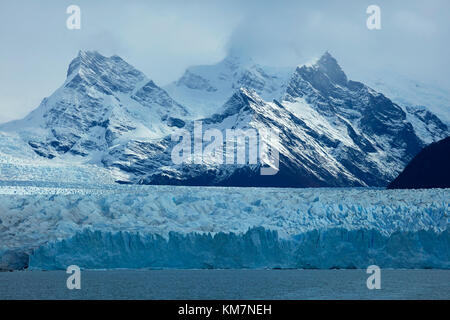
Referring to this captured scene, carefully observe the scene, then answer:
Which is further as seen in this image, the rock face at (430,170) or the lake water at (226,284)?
the rock face at (430,170)

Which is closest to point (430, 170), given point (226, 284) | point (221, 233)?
point (221, 233)

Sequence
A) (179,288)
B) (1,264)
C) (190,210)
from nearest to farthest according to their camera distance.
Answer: (179,288), (1,264), (190,210)

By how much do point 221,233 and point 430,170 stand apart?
2354 inches

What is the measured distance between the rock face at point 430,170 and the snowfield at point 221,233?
4460 cm

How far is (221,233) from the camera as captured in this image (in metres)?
55.0

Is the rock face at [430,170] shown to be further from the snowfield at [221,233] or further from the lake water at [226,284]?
the lake water at [226,284]

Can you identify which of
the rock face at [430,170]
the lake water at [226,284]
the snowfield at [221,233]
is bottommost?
the lake water at [226,284]

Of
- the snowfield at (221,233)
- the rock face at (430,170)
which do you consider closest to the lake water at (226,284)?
the snowfield at (221,233)

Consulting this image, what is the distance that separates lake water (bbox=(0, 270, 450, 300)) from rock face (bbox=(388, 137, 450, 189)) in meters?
46.1

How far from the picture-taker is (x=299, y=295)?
46188 mm

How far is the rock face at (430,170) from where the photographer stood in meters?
104
